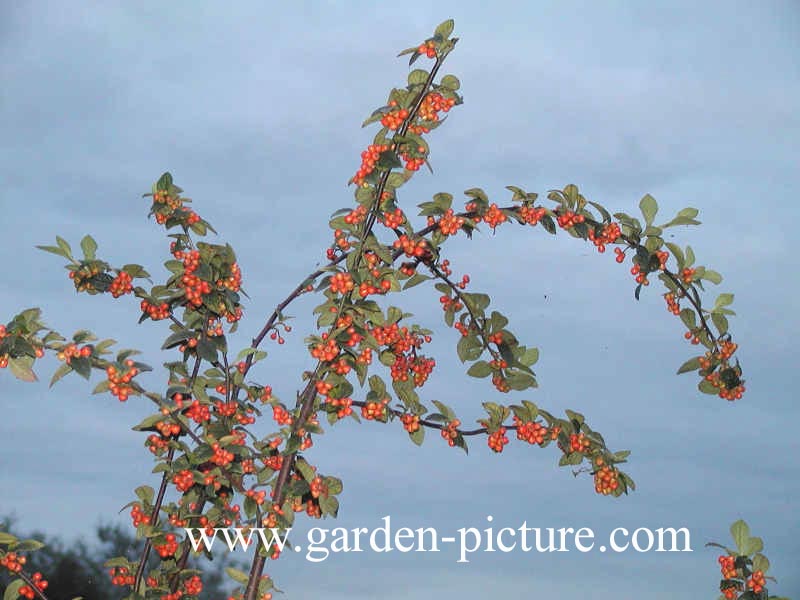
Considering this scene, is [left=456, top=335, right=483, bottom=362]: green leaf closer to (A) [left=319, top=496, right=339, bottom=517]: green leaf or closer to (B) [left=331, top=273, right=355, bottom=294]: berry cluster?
(B) [left=331, top=273, right=355, bottom=294]: berry cluster

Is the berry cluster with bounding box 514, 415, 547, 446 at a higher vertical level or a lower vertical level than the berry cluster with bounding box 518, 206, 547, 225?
lower

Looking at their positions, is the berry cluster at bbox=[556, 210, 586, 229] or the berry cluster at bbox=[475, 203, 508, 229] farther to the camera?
the berry cluster at bbox=[556, 210, 586, 229]

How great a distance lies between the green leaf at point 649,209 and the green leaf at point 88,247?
197 centimetres

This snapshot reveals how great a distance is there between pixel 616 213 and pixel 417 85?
0.95 m

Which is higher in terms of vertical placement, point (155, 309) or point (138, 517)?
point (155, 309)

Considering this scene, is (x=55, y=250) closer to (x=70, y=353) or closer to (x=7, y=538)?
(x=70, y=353)

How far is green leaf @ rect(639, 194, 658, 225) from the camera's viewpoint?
3.48m

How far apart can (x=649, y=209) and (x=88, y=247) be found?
6.62 ft

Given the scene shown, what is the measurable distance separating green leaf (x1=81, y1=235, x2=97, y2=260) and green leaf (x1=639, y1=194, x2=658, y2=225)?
1972mm

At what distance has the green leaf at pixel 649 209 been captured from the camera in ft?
11.4

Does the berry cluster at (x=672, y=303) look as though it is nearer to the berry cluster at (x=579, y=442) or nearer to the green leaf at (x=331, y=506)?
the berry cluster at (x=579, y=442)

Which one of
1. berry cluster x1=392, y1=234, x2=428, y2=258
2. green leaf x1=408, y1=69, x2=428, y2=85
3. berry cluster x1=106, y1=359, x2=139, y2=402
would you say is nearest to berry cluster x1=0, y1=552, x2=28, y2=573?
berry cluster x1=106, y1=359, x2=139, y2=402

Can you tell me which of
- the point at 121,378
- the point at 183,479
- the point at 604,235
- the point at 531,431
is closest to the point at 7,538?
the point at 183,479

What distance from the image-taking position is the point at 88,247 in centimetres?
335
